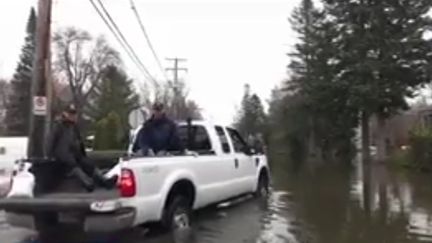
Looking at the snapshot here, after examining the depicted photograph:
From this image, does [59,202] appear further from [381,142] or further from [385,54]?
[381,142]

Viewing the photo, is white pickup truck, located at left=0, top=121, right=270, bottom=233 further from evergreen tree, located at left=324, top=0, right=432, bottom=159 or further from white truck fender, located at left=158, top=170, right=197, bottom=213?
evergreen tree, located at left=324, top=0, right=432, bottom=159

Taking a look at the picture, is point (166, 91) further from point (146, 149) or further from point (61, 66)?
point (146, 149)

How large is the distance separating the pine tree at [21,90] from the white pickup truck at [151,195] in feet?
208

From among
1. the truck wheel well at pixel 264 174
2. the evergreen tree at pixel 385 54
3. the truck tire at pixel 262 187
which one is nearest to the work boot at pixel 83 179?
the truck tire at pixel 262 187

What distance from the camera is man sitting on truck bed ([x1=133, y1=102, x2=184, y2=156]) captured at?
37.4 feet

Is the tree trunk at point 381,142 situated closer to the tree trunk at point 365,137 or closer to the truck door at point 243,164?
the tree trunk at point 365,137

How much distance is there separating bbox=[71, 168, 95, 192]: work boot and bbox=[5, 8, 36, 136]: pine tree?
65.4 m

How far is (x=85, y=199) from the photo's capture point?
9.31 meters

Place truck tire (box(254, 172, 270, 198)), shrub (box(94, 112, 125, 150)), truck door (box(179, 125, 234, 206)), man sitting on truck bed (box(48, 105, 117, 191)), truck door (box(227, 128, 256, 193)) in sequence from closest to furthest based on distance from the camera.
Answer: man sitting on truck bed (box(48, 105, 117, 191)) < truck door (box(179, 125, 234, 206)) < truck door (box(227, 128, 256, 193)) < truck tire (box(254, 172, 270, 198)) < shrub (box(94, 112, 125, 150))

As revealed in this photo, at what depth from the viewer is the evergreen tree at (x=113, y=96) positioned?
6856 cm

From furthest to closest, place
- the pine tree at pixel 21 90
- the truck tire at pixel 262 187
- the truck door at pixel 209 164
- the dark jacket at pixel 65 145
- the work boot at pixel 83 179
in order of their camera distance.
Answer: the pine tree at pixel 21 90
the truck tire at pixel 262 187
the truck door at pixel 209 164
the dark jacket at pixel 65 145
the work boot at pixel 83 179

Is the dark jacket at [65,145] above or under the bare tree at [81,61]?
under

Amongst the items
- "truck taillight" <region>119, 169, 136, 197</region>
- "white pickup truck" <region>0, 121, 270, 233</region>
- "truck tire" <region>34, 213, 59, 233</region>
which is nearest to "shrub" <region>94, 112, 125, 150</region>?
"white pickup truck" <region>0, 121, 270, 233</region>

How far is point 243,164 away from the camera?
14.4m
